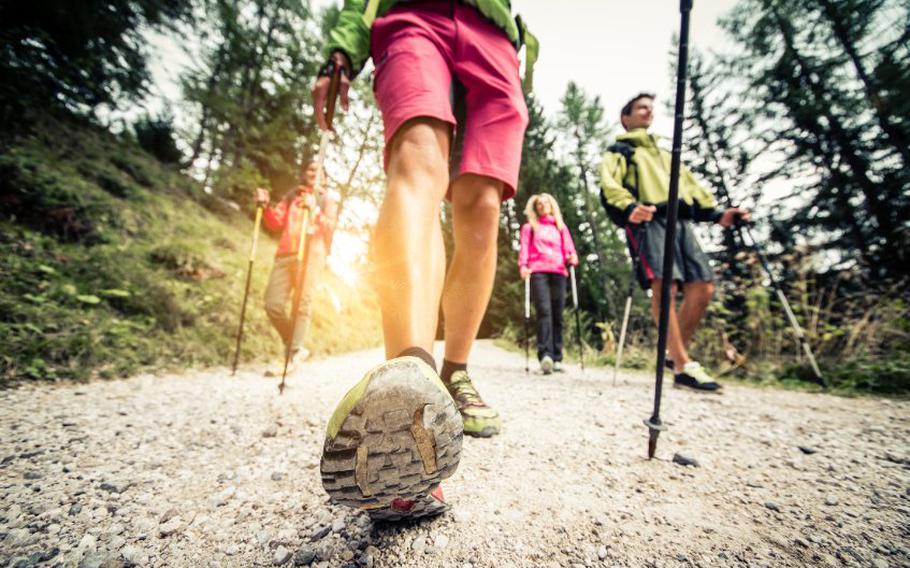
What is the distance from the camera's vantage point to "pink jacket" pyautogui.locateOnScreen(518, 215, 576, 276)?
4.95 m

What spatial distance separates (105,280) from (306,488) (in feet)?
13.2

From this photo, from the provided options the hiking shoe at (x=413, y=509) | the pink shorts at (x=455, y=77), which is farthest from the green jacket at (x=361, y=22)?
the hiking shoe at (x=413, y=509)

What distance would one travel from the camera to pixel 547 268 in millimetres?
4922

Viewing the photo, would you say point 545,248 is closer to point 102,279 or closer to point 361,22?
point 361,22

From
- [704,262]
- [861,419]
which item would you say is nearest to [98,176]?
[704,262]

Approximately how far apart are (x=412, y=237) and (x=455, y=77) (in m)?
0.79

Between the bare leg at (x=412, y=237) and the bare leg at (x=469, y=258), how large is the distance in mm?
252

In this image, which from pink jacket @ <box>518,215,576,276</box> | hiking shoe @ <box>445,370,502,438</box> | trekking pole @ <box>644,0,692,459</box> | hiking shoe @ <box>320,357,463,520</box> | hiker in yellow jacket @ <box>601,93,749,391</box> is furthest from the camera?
pink jacket @ <box>518,215,576,276</box>

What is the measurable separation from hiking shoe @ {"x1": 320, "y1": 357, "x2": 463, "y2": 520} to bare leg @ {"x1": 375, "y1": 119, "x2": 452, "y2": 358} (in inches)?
8.3

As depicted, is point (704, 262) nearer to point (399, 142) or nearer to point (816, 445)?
point (816, 445)

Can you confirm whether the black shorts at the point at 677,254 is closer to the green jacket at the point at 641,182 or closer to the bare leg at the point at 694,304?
the bare leg at the point at 694,304

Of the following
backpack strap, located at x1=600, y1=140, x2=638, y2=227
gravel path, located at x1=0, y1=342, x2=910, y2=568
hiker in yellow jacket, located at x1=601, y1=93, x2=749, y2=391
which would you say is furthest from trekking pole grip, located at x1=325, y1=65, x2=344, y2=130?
backpack strap, located at x1=600, y1=140, x2=638, y2=227

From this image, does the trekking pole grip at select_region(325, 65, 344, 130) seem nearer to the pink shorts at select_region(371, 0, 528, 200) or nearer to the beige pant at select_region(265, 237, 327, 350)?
the pink shorts at select_region(371, 0, 528, 200)

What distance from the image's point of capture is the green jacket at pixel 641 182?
308cm
